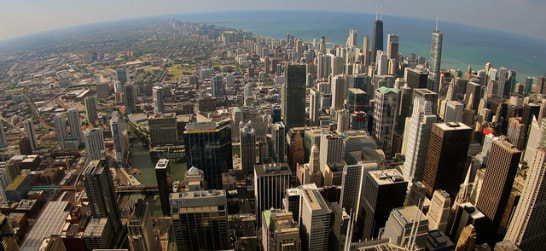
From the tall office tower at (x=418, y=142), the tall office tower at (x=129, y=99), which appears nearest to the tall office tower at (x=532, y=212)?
the tall office tower at (x=418, y=142)

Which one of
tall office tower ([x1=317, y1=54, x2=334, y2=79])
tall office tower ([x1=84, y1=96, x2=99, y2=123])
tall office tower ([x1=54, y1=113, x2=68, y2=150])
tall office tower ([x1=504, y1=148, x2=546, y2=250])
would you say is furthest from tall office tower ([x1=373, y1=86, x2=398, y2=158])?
tall office tower ([x1=84, y1=96, x2=99, y2=123])

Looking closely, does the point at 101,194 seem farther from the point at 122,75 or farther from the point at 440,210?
the point at 122,75

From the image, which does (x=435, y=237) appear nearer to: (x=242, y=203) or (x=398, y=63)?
(x=242, y=203)

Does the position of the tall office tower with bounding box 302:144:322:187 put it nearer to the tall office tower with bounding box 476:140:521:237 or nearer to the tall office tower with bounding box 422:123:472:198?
the tall office tower with bounding box 422:123:472:198

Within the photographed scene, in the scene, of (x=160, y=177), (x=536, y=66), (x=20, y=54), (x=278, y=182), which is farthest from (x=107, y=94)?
(x=536, y=66)

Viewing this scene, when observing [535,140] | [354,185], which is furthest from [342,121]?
[535,140]
